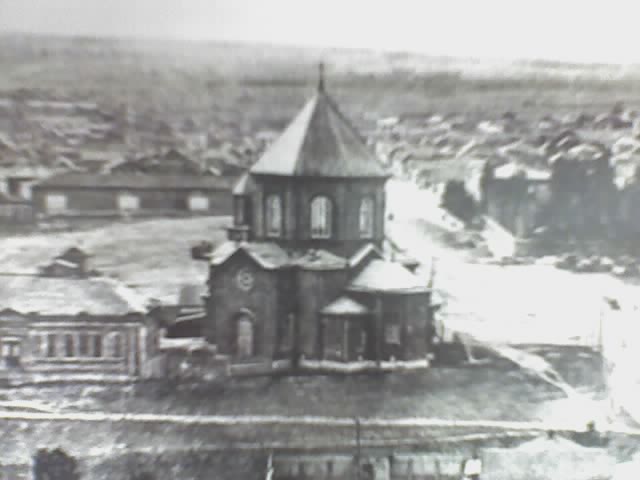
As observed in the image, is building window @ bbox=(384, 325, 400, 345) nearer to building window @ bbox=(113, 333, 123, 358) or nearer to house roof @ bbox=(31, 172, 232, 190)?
house roof @ bbox=(31, 172, 232, 190)

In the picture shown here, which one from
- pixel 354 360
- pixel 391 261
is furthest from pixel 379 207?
pixel 354 360

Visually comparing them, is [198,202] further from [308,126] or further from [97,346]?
[97,346]

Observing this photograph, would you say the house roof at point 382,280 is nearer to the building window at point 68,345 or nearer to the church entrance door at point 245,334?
the church entrance door at point 245,334

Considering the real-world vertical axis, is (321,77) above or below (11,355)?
above

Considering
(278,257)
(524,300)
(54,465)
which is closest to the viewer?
(54,465)

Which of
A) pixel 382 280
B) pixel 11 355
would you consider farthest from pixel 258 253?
pixel 11 355

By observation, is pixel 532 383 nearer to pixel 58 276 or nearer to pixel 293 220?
pixel 293 220

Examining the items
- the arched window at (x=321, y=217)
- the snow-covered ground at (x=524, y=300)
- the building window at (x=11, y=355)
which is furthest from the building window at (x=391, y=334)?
the building window at (x=11, y=355)
